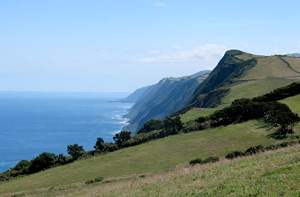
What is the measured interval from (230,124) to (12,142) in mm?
169470

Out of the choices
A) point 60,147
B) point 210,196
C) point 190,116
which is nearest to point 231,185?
point 210,196

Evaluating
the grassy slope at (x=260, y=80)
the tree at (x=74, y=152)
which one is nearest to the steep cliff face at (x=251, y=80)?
the grassy slope at (x=260, y=80)

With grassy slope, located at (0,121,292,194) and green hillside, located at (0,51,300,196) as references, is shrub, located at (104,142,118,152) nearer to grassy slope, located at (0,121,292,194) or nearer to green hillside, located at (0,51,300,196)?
grassy slope, located at (0,121,292,194)

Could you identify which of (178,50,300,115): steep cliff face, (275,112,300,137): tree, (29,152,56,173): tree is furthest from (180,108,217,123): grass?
(275,112,300,137): tree

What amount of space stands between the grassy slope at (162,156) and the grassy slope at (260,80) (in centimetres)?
3409

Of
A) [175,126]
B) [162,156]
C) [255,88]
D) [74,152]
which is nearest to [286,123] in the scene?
[162,156]

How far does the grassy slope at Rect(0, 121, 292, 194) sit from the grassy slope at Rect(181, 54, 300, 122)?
34.1 m

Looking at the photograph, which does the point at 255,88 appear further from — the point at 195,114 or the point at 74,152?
the point at 74,152

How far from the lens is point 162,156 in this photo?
43.2m

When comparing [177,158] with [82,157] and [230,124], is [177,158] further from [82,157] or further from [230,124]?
[82,157]

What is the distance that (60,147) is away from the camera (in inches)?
6467

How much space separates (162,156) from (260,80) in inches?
3532

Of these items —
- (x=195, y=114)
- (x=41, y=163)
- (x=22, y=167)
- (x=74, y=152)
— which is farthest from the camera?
(x=195, y=114)

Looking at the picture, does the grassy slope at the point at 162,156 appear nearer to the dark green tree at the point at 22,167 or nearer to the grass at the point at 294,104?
the grass at the point at 294,104
